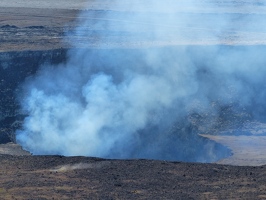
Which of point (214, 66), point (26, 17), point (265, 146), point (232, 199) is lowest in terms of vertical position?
point (232, 199)

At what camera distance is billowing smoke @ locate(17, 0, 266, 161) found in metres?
33.5

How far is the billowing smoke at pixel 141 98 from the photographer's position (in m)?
33.5

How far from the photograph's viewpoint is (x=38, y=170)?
2416 cm

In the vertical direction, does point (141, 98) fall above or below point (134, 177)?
above

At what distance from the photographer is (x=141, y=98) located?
117 ft

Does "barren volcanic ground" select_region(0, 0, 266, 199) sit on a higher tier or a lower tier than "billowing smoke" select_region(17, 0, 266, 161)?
lower

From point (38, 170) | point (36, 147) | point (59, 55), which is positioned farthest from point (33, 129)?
point (38, 170)

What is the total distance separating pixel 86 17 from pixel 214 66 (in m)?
21.2

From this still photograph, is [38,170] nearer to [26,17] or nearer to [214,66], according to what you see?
[214,66]

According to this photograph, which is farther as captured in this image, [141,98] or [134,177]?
[141,98]

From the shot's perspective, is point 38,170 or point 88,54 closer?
point 38,170

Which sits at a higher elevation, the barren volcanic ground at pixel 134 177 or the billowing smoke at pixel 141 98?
the billowing smoke at pixel 141 98

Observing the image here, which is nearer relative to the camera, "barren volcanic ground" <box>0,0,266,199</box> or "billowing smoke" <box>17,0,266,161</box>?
"barren volcanic ground" <box>0,0,266,199</box>

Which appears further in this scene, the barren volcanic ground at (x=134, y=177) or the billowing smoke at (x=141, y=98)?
the billowing smoke at (x=141, y=98)
